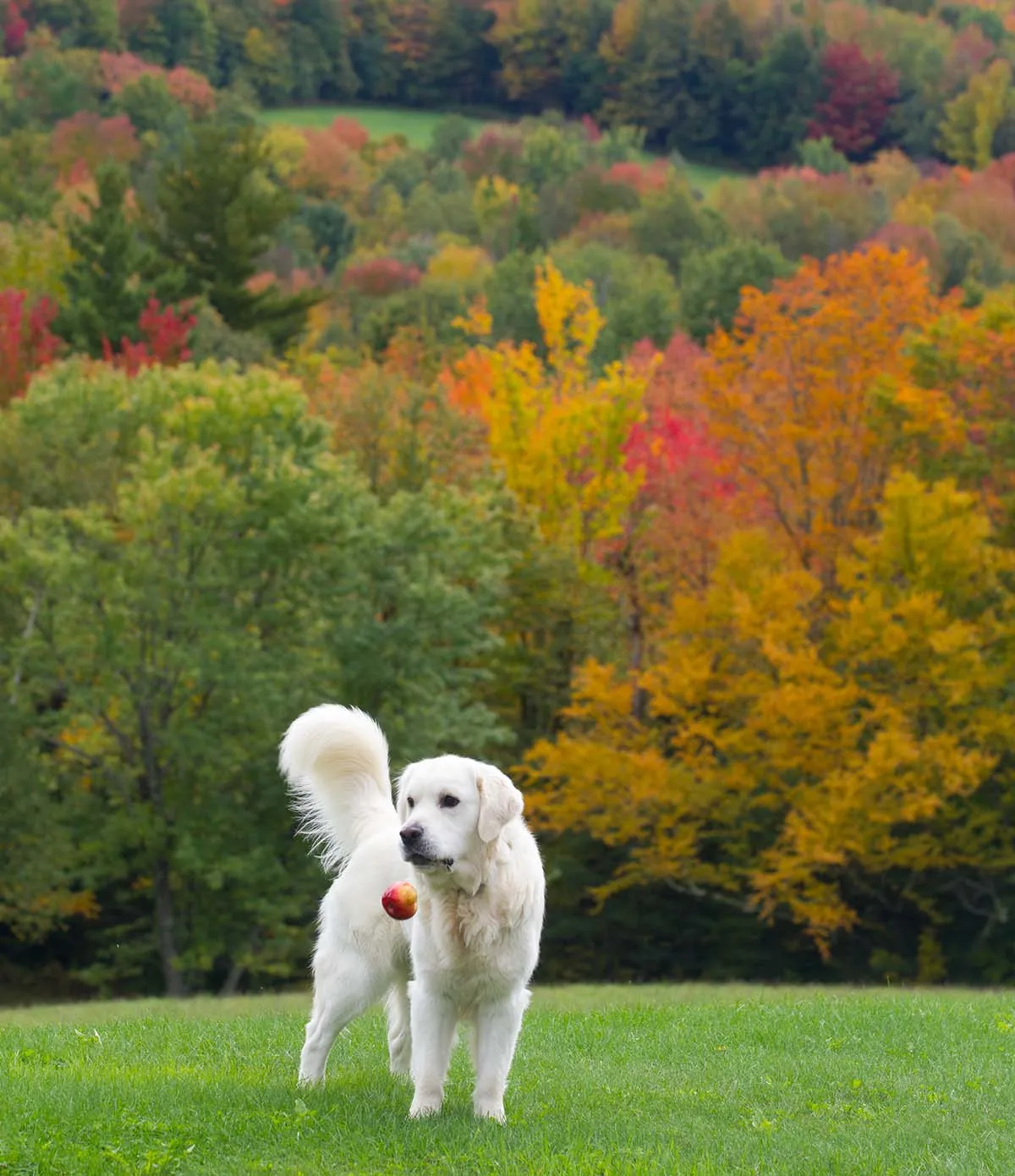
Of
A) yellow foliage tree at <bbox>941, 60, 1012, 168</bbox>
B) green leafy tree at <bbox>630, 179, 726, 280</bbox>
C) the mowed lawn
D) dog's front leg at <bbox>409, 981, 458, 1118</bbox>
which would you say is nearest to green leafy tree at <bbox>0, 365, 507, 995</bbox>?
the mowed lawn

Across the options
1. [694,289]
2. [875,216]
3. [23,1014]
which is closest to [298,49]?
[875,216]

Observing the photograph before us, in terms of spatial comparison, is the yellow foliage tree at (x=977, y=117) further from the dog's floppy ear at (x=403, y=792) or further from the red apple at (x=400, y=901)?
the red apple at (x=400, y=901)

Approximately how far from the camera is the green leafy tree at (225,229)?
50.3 m

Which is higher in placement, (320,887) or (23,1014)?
(23,1014)

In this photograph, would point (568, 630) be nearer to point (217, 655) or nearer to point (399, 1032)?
point (217, 655)

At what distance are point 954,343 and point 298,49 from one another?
347 feet

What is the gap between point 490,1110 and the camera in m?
7.71

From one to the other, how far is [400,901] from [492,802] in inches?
24.4

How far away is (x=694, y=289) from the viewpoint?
202ft

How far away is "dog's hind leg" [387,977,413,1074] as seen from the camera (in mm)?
8719

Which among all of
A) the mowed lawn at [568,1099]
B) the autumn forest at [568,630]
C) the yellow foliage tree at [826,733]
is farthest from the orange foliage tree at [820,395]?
the mowed lawn at [568,1099]

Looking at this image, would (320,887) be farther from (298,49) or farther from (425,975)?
(298,49)

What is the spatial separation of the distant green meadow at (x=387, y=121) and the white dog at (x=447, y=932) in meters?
111

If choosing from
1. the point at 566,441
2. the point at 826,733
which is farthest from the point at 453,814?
the point at 566,441
